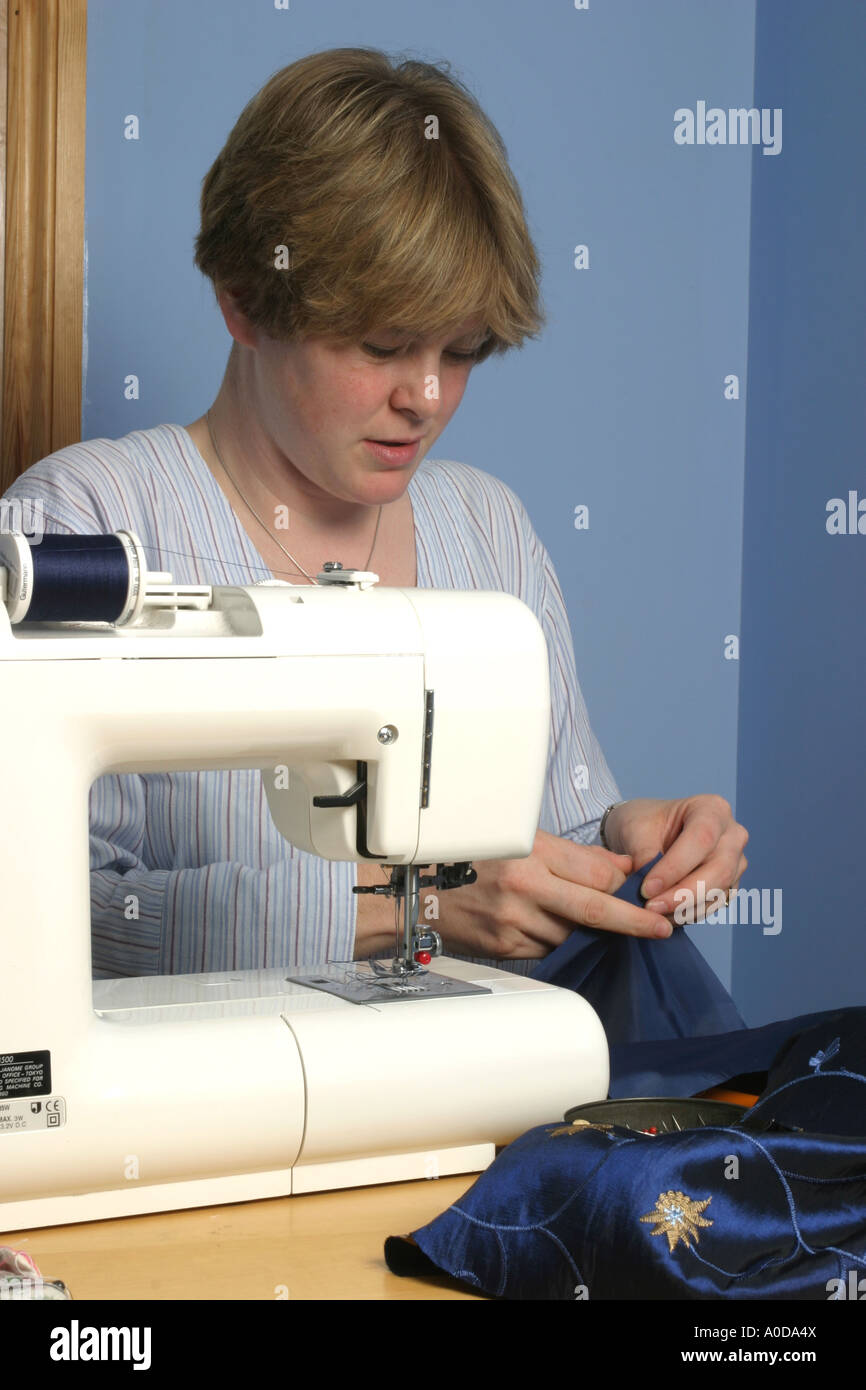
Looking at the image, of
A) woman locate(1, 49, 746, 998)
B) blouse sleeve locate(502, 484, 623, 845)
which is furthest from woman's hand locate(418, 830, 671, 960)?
blouse sleeve locate(502, 484, 623, 845)

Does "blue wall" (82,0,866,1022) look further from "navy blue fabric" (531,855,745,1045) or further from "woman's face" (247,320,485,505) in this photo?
"navy blue fabric" (531,855,745,1045)

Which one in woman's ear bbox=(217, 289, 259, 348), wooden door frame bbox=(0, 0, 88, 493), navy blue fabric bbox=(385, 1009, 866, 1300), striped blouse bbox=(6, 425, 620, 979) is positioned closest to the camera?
navy blue fabric bbox=(385, 1009, 866, 1300)

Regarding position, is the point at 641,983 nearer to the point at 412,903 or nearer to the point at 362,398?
the point at 412,903

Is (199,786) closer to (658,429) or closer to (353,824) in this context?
(353,824)

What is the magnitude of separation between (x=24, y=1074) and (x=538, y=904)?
1.70 feet

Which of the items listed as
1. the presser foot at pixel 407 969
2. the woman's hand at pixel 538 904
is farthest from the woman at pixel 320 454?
the presser foot at pixel 407 969

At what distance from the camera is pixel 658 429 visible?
2.63 m

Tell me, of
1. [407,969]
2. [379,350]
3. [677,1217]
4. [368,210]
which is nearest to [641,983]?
[407,969]

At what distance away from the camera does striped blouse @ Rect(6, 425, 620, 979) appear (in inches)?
51.0

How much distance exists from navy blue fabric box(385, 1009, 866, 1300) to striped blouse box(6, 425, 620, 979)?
48cm
